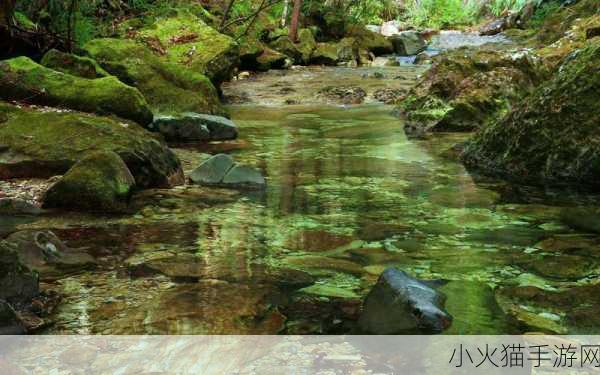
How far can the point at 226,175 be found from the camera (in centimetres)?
512

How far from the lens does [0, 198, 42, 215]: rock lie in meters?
3.92

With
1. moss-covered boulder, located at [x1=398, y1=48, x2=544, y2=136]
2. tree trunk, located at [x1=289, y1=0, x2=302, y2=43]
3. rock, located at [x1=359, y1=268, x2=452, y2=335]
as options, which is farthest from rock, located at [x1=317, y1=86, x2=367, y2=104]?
rock, located at [x1=359, y1=268, x2=452, y2=335]

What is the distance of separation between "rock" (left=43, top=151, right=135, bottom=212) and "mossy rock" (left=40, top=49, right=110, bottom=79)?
4.07m

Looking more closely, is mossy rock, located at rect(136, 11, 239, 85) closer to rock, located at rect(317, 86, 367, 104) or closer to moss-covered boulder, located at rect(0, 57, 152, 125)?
rock, located at rect(317, 86, 367, 104)

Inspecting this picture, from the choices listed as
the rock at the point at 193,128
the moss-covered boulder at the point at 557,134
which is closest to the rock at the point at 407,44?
the rock at the point at 193,128

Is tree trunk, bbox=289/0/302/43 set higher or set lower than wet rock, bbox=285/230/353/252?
higher

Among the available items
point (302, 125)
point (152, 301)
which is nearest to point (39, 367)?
point (152, 301)

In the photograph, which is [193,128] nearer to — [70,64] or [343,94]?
[70,64]

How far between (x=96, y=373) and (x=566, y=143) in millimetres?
4252

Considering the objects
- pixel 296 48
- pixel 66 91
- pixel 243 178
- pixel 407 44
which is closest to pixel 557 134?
pixel 243 178

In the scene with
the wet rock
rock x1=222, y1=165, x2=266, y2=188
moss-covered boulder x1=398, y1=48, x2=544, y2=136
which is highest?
moss-covered boulder x1=398, y1=48, x2=544, y2=136

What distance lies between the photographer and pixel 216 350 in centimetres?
220

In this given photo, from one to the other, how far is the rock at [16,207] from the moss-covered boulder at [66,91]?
2919 mm

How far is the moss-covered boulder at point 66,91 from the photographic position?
657cm
